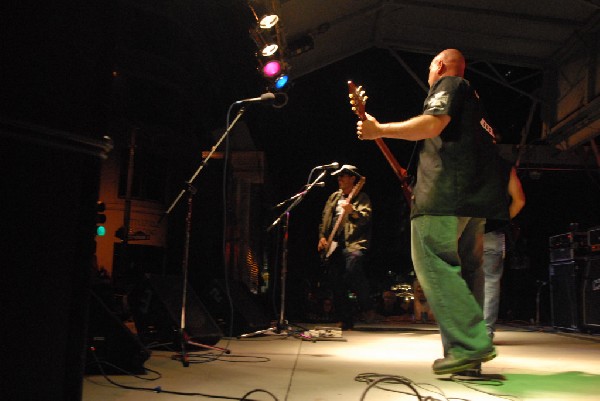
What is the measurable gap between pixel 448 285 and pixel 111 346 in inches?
75.3

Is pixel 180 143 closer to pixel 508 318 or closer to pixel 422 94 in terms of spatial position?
pixel 422 94

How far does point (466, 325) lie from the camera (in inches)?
107

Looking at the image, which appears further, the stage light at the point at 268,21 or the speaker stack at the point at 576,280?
the speaker stack at the point at 576,280

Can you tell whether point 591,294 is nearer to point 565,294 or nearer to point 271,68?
point 565,294

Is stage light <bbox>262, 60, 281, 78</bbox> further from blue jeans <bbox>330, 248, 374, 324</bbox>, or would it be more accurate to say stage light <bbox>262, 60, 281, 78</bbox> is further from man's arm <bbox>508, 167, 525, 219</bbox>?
man's arm <bbox>508, 167, 525, 219</bbox>

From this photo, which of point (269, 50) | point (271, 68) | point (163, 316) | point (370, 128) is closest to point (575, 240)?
point (271, 68)

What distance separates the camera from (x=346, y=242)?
22.4 ft

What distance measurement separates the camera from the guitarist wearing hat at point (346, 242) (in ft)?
22.2

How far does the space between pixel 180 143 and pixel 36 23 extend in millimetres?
21275

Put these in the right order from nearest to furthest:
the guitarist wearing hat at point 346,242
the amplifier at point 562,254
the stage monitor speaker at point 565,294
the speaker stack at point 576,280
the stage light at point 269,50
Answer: the stage light at point 269,50
the guitarist wearing hat at point 346,242
the speaker stack at point 576,280
the stage monitor speaker at point 565,294
the amplifier at point 562,254

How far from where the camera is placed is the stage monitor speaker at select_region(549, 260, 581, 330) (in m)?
7.60

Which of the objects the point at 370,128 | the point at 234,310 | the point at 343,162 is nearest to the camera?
the point at 370,128

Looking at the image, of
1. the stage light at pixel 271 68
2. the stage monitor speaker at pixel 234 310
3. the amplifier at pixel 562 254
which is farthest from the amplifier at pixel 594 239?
the stage light at pixel 271 68

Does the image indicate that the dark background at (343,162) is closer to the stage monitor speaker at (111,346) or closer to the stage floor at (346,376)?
the stage monitor speaker at (111,346)
